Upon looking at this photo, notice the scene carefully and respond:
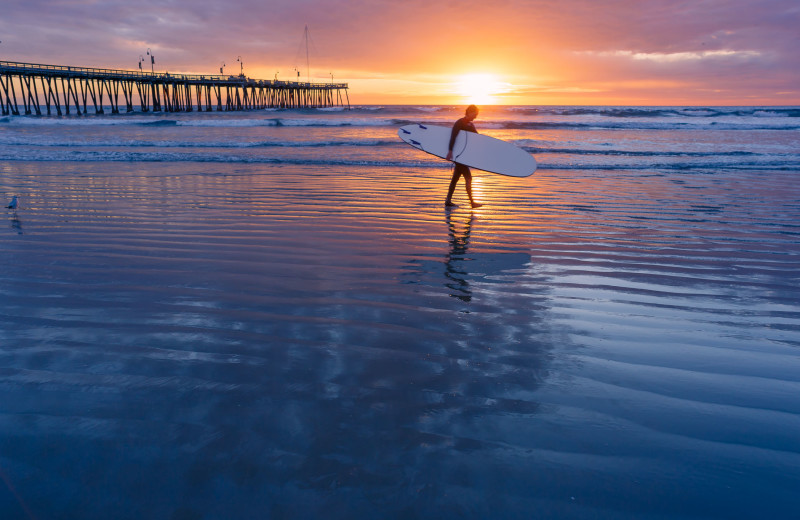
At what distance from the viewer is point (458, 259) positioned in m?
5.25

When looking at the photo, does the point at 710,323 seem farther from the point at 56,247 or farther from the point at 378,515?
the point at 56,247

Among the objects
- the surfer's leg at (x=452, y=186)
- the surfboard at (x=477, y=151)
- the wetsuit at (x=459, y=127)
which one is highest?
the wetsuit at (x=459, y=127)

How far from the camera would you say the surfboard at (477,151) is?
911 cm

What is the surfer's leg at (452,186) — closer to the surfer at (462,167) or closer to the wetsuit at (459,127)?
the surfer at (462,167)

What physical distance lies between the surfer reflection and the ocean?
0.04 metres

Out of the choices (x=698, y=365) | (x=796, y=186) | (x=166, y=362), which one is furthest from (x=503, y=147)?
(x=166, y=362)

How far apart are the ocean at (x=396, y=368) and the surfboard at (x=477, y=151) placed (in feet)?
7.87

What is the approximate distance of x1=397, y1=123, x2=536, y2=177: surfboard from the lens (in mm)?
9109

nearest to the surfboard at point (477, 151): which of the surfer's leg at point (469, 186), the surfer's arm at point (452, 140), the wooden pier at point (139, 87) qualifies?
the surfer's arm at point (452, 140)

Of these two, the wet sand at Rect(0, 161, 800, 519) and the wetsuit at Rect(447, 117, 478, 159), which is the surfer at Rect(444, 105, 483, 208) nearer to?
the wetsuit at Rect(447, 117, 478, 159)

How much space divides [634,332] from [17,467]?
3561mm

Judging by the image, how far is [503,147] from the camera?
9766 millimetres

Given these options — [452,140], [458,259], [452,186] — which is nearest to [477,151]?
[452,140]

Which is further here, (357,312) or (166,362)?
(357,312)
